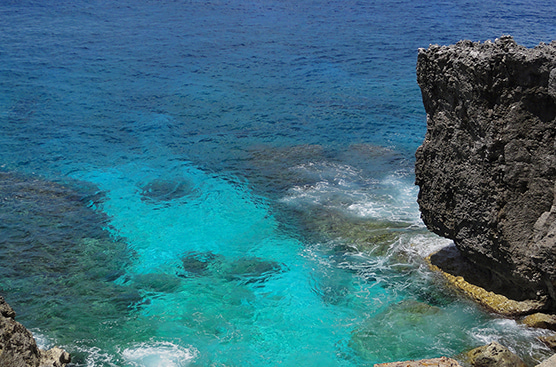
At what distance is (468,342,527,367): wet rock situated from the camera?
9109mm

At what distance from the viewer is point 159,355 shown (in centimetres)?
1039

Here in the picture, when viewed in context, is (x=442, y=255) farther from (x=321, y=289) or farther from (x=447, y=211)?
(x=321, y=289)

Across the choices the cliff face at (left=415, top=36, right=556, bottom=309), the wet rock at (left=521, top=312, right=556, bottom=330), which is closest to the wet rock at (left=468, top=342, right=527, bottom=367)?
the wet rock at (left=521, top=312, right=556, bottom=330)

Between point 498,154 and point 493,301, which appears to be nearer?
point 498,154

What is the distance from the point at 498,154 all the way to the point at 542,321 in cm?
330

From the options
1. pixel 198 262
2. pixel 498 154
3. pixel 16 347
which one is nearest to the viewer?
pixel 16 347

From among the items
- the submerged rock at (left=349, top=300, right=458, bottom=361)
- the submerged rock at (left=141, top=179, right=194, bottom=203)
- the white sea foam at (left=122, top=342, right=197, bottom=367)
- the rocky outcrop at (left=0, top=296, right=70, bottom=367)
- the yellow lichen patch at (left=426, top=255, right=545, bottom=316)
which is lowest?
the white sea foam at (left=122, top=342, right=197, bottom=367)

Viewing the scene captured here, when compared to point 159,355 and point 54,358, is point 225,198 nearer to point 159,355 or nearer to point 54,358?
point 159,355

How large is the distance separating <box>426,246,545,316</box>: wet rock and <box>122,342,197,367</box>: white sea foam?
578cm

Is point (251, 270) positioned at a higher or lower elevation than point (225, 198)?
lower

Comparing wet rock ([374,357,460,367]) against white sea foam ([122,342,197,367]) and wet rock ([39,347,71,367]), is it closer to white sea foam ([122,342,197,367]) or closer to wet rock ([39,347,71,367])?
white sea foam ([122,342,197,367])

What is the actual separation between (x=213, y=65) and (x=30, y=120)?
9624mm

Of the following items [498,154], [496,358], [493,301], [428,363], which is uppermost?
[498,154]

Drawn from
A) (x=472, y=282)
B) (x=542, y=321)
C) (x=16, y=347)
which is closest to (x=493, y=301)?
(x=472, y=282)
